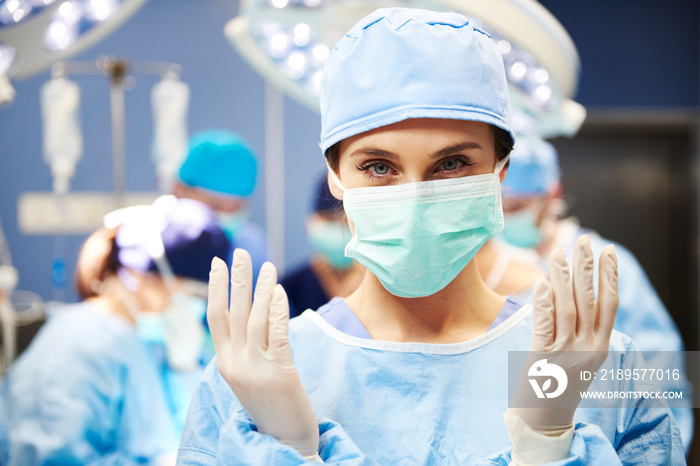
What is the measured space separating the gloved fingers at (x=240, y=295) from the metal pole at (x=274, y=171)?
3.31 m

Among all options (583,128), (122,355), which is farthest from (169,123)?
(583,128)

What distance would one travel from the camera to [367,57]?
1.02m

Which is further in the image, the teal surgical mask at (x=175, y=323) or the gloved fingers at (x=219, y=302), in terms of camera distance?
A: the teal surgical mask at (x=175, y=323)

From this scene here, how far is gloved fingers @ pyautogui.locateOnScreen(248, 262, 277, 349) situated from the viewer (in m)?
0.86

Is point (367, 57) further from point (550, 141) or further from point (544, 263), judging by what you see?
point (550, 141)

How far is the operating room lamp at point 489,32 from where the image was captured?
55.4 inches

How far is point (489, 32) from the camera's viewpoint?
1.59 meters

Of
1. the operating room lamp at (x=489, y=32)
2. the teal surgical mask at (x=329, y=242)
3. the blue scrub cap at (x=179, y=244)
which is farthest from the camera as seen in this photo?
the teal surgical mask at (x=329, y=242)

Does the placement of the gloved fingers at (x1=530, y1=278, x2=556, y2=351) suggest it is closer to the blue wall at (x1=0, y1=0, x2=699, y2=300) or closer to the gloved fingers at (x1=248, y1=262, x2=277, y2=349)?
the gloved fingers at (x1=248, y1=262, x2=277, y2=349)

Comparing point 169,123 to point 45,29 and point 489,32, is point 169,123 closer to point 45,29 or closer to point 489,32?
point 45,29

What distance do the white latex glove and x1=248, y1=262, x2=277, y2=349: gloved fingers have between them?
36 centimetres

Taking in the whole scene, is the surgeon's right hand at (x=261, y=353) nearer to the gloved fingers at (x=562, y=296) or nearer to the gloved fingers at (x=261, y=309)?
the gloved fingers at (x=261, y=309)

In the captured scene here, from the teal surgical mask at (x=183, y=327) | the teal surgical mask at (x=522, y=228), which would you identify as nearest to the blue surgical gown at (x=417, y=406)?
the teal surgical mask at (x=183, y=327)

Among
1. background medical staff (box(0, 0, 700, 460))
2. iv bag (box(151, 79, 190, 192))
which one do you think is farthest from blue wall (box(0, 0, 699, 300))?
iv bag (box(151, 79, 190, 192))
